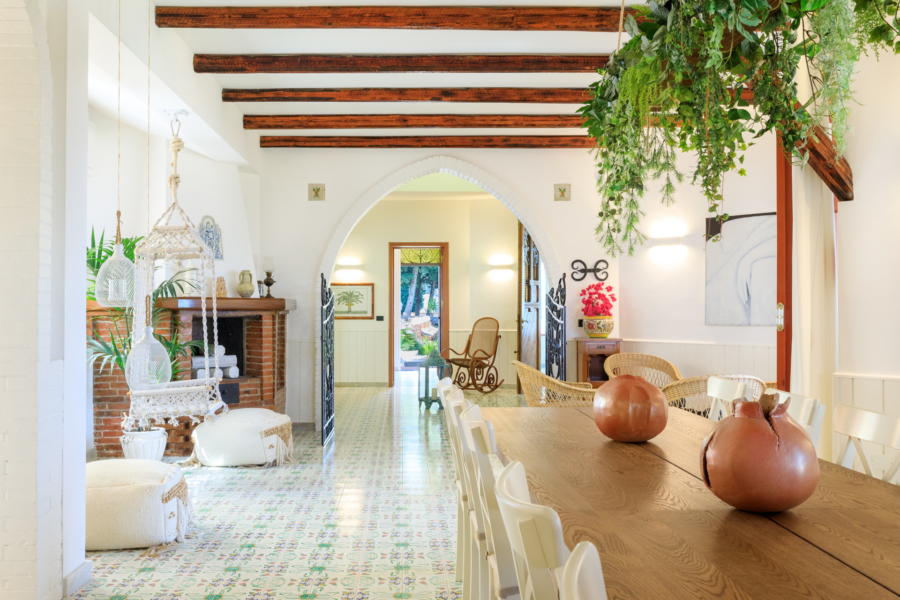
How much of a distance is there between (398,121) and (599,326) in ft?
9.47

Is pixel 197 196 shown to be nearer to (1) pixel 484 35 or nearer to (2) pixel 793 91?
(1) pixel 484 35

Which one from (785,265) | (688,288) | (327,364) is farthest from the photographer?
(688,288)

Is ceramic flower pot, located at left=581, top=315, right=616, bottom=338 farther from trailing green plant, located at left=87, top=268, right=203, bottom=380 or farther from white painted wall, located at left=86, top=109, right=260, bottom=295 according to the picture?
white painted wall, located at left=86, top=109, right=260, bottom=295

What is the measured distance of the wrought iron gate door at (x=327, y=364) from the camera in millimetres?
5969

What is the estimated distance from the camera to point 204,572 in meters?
3.07

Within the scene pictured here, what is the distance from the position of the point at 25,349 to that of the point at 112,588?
1132 millimetres

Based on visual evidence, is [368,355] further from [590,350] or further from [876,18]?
[876,18]

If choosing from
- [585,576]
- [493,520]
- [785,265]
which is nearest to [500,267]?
[785,265]

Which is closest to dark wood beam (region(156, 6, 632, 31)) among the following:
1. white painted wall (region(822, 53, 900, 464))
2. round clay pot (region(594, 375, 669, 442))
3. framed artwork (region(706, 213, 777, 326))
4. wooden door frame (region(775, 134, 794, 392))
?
wooden door frame (region(775, 134, 794, 392))

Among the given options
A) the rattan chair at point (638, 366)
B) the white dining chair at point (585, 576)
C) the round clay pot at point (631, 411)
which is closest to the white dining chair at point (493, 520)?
the round clay pot at point (631, 411)

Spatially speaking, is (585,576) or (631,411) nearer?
(585,576)

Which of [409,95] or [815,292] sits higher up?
[409,95]

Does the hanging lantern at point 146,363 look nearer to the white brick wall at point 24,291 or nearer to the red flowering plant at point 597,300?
the white brick wall at point 24,291

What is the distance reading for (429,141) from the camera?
699 cm
